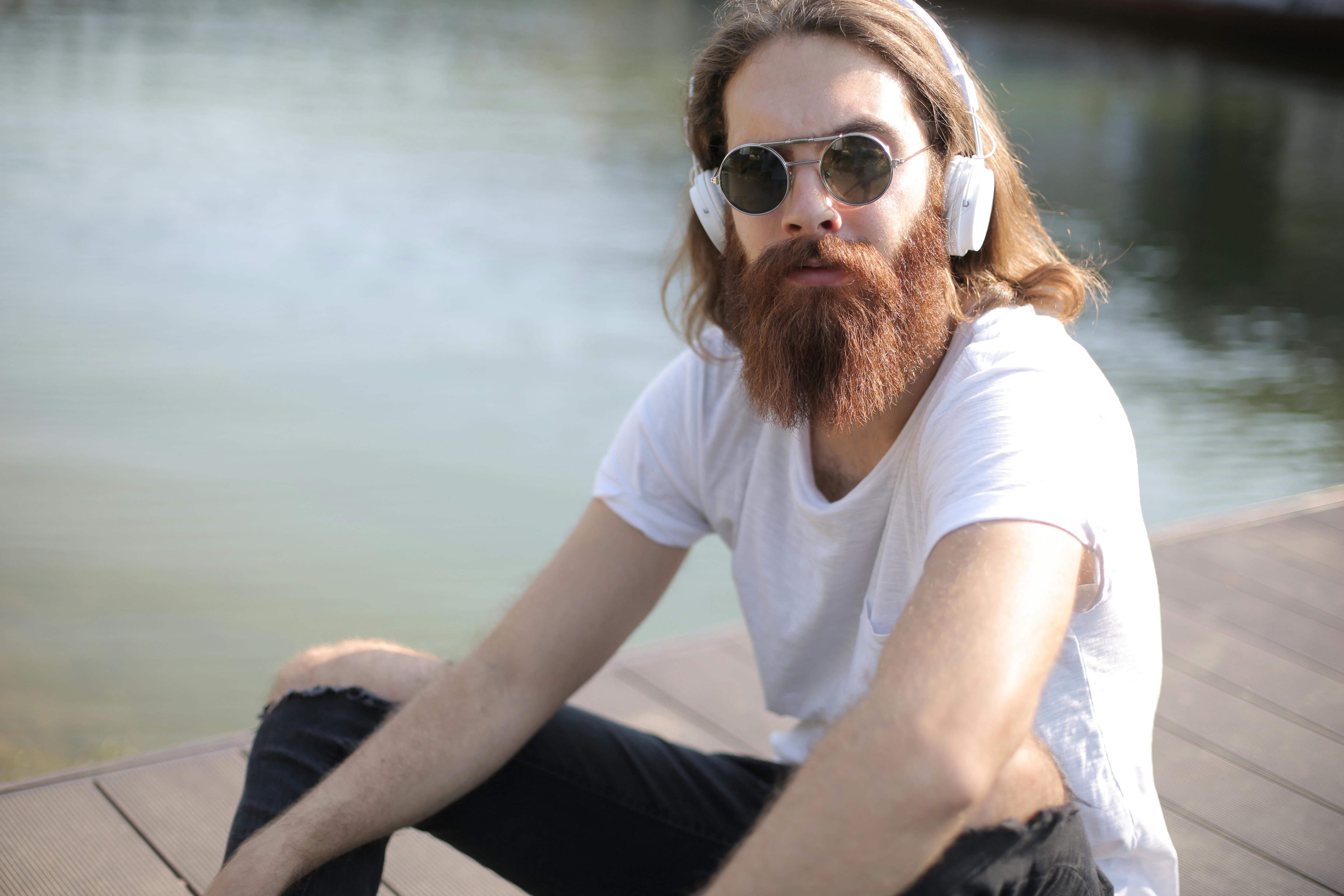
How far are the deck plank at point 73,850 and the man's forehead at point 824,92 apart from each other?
1.44 meters

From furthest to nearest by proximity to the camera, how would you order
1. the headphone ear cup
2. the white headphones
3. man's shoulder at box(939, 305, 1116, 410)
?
the headphone ear cup, the white headphones, man's shoulder at box(939, 305, 1116, 410)

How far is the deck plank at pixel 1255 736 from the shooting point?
2248 millimetres

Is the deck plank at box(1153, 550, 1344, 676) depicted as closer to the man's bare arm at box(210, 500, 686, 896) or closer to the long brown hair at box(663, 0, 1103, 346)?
the long brown hair at box(663, 0, 1103, 346)

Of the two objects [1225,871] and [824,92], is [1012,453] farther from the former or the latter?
[1225,871]

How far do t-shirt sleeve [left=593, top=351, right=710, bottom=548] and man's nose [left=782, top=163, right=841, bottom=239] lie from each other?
269 mm

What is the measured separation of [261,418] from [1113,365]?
152 inches

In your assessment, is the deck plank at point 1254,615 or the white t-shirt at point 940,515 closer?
the white t-shirt at point 940,515

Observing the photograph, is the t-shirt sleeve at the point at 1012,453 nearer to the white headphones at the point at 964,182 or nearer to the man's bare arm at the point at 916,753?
the man's bare arm at the point at 916,753

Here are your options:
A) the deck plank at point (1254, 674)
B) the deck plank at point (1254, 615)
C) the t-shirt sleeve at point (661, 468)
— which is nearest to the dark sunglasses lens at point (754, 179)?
the t-shirt sleeve at point (661, 468)

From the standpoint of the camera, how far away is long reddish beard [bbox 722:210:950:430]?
1.46 m

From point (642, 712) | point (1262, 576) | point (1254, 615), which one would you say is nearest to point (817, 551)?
point (642, 712)

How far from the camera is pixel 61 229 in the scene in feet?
20.2

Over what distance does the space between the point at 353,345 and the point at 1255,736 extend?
3851mm

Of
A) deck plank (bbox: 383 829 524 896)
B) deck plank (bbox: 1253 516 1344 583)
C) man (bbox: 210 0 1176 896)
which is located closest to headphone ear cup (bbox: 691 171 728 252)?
man (bbox: 210 0 1176 896)
